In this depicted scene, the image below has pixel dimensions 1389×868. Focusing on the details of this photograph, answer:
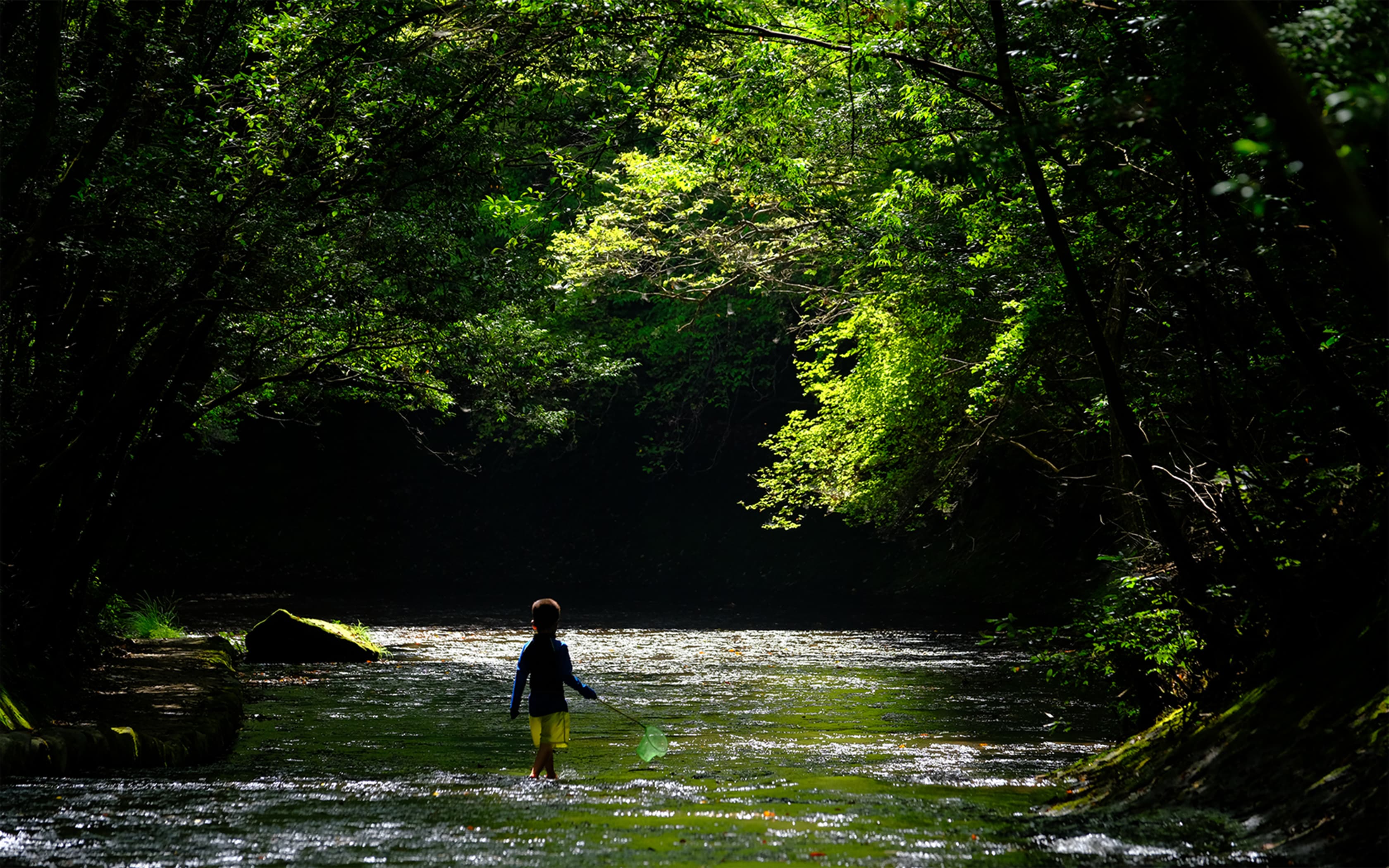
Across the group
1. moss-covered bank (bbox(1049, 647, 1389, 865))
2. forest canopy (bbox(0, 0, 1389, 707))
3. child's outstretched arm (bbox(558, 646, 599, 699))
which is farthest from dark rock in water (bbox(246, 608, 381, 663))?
moss-covered bank (bbox(1049, 647, 1389, 865))

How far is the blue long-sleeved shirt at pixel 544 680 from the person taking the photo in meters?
8.48

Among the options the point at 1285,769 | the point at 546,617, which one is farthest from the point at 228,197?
the point at 1285,769

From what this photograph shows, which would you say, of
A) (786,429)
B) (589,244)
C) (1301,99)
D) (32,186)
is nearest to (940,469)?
(786,429)

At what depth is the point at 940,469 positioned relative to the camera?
19.9 m

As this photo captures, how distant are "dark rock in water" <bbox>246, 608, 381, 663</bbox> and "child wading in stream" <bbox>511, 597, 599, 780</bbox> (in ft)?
30.6

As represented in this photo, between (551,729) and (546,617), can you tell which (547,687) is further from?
(546,617)

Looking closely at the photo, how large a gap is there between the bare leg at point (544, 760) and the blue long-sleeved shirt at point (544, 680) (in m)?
0.23

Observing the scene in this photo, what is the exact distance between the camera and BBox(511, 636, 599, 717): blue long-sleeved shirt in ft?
27.8

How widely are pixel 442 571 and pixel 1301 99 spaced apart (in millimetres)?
34319

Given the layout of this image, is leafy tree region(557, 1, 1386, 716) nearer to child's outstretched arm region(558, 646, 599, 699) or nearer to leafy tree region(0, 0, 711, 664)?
leafy tree region(0, 0, 711, 664)

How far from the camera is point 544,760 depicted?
8.44m

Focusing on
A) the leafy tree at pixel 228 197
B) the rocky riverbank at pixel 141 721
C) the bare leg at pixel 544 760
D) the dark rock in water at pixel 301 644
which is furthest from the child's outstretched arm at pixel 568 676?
the dark rock in water at pixel 301 644

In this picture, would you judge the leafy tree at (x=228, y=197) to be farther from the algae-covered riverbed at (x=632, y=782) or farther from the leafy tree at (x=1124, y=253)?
the algae-covered riverbed at (x=632, y=782)

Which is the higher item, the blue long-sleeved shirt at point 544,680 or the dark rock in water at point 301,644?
the blue long-sleeved shirt at point 544,680
